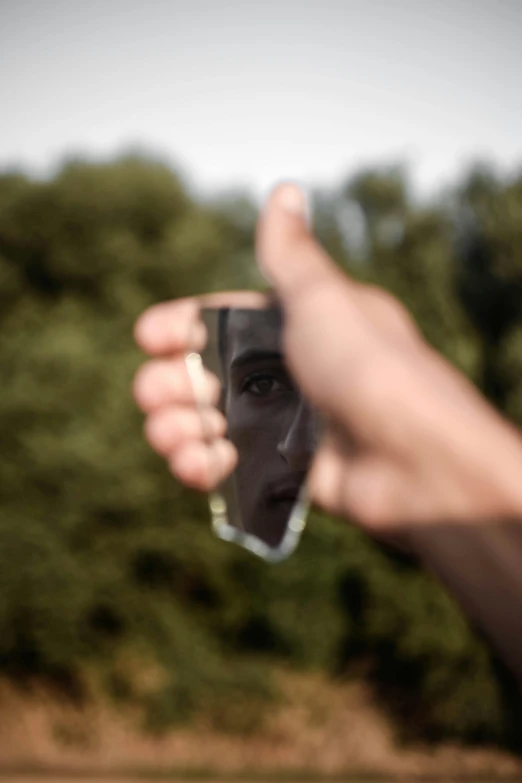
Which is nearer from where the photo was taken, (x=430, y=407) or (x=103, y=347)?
(x=430, y=407)

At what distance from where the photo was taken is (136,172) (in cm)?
873

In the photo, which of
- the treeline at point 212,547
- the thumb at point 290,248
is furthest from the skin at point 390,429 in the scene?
the treeline at point 212,547

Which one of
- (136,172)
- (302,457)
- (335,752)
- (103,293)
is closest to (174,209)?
(136,172)

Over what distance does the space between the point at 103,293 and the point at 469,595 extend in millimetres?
7397

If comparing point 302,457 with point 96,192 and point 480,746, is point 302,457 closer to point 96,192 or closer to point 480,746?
point 480,746

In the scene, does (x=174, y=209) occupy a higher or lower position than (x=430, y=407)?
lower

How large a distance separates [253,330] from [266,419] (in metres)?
0.19

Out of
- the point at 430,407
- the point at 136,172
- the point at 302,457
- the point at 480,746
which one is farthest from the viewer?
the point at 136,172

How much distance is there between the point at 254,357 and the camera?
1586mm

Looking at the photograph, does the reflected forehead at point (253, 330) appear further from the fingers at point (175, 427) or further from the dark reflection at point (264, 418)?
the fingers at point (175, 427)

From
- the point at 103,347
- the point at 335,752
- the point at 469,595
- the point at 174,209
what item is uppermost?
the point at 469,595

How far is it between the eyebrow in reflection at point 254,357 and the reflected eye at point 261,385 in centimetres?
3

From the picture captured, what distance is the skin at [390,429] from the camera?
118 centimetres

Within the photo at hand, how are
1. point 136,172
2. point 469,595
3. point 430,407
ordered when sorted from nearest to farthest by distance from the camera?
point 469,595 < point 430,407 < point 136,172
